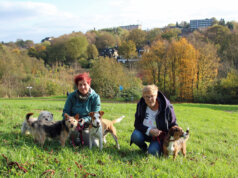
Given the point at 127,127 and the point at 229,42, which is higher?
the point at 229,42

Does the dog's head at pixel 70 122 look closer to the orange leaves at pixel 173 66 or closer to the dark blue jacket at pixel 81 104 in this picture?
the dark blue jacket at pixel 81 104

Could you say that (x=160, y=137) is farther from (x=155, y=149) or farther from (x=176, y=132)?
(x=176, y=132)

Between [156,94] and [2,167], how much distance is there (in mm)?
3055

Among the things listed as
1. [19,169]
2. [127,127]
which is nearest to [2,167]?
[19,169]

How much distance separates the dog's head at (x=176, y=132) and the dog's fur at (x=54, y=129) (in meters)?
2.02

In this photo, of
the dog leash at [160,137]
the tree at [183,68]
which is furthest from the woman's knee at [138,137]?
the tree at [183,68]

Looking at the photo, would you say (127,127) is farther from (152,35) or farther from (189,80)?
(152,35)

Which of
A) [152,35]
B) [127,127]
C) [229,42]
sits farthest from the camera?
[152,35]

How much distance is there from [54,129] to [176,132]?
8.75 feet

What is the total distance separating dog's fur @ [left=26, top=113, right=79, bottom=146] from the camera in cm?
432

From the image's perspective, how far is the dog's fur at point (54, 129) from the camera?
14.2 ft

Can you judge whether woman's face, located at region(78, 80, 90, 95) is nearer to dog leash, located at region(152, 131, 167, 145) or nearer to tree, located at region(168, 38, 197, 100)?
dog leash, located at region(152, 131, 167, 145)

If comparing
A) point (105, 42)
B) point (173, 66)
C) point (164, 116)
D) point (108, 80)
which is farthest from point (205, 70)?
point (105, 42)

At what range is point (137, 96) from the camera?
25.9 meters
